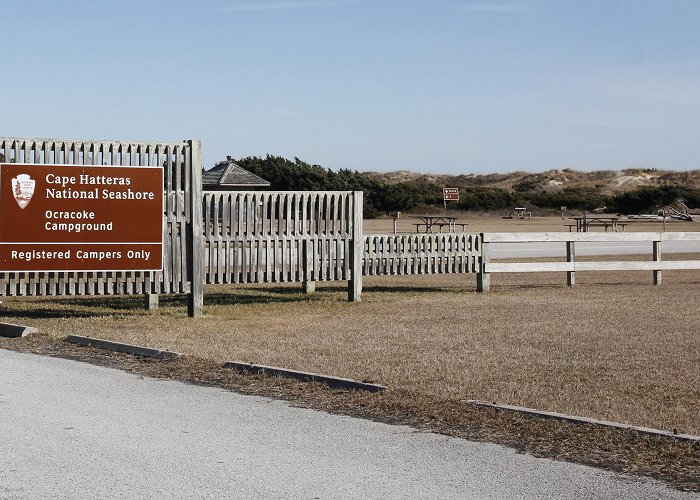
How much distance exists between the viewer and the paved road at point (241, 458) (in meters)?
6.24

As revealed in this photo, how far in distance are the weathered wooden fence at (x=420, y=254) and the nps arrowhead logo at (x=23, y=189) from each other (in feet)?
22.4

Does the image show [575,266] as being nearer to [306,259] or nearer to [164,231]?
[306,259]

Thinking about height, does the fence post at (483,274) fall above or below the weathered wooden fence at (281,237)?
below

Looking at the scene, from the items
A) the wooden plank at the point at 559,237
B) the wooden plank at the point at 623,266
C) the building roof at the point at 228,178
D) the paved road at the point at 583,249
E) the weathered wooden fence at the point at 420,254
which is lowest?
the paved road at the point at 583,249

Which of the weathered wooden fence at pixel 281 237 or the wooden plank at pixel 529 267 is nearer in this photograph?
the weathered wooden fence at pixel 281 237

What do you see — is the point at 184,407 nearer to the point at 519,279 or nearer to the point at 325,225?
the point at 325,225

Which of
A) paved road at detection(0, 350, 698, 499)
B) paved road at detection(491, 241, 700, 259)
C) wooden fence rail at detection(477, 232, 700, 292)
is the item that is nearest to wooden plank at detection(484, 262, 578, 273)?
wooden fence rail at detection(477, 232, 700, 292)

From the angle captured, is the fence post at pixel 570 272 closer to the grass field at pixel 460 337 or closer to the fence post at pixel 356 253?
the grass field at pixel 460 337

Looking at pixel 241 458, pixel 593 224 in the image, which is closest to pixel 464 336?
pixel 241 458

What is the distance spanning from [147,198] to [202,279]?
59.8 inches

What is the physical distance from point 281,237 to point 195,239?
76.1 inches

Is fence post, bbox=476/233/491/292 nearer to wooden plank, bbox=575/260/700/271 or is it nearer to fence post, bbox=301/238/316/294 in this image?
wooden plank, bbox=575/260/700/271

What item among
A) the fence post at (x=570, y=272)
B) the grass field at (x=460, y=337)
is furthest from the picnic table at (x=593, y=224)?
the grass field at (x=460, y=337)

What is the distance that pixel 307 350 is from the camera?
1233 cm
